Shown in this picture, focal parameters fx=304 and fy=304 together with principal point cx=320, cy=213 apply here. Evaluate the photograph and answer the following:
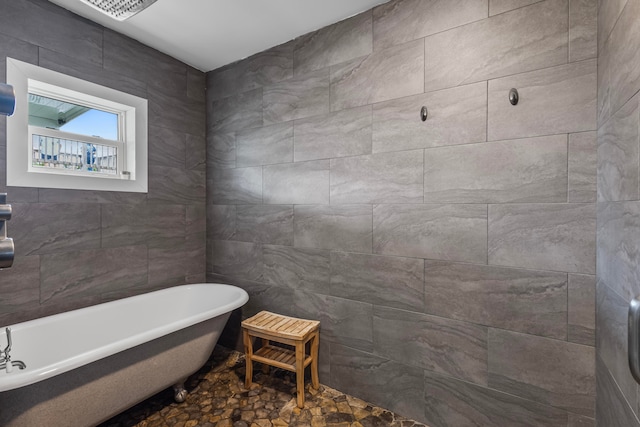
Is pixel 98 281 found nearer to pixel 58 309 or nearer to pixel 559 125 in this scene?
pixel 58 309

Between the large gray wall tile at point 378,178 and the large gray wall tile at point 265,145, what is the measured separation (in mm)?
473

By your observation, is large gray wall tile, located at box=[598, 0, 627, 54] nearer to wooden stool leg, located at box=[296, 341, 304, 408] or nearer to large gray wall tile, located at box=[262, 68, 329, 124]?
large gray wall tile, located at box=[262, 68, 329, 124]

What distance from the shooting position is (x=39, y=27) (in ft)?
6.39

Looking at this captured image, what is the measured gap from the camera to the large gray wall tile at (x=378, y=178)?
1867mm

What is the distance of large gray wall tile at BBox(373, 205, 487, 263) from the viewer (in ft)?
5.53

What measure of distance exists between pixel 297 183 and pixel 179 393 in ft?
5.42

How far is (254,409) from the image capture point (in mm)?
1977

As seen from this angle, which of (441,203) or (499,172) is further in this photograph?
(441,203)

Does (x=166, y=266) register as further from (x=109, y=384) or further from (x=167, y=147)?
(x=109, y=384)

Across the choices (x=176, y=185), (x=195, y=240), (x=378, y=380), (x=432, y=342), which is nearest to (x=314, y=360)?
(x=378, y=380)

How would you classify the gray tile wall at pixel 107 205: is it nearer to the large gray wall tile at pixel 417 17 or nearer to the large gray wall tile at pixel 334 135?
the large gray wall tile at pixel 334 135

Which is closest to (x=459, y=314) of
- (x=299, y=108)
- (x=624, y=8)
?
(x=624, y=8)

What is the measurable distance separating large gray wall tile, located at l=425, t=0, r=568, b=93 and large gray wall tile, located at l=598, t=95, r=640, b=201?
1.58 ft

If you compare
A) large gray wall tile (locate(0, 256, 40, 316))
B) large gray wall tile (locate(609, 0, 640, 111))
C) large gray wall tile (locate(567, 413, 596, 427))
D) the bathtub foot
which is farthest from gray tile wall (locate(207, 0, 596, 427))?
large gray wall tile (locate(0, 256, 40, 316))
